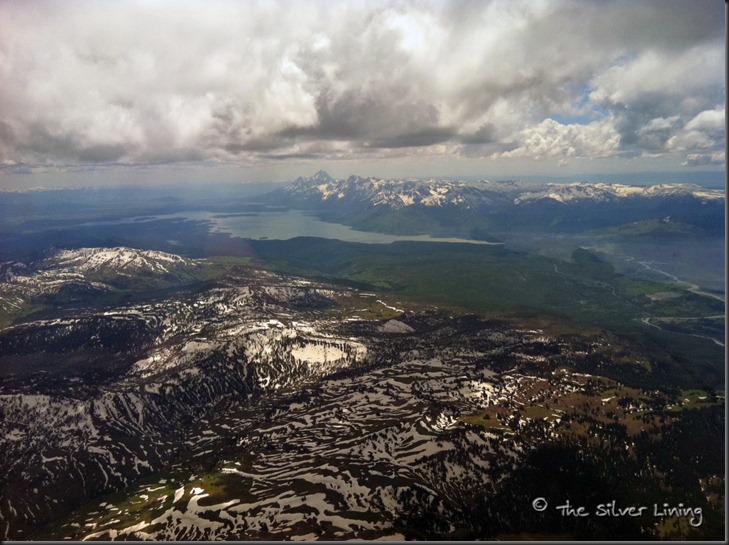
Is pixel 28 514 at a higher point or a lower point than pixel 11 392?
lower

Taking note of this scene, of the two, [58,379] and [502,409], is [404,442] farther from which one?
[58,379]

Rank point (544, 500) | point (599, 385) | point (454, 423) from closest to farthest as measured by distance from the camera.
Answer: point (544, 500) → point (454, 423) → point (599, 385)

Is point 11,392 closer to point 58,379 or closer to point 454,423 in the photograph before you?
point 58,379

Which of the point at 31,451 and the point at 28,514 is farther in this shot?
the point at 31,451

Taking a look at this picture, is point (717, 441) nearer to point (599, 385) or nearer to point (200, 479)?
point (599, 385)

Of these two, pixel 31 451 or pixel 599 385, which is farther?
pixel 599 385

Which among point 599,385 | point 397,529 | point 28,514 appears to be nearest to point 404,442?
point 397,529

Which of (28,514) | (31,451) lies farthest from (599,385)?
(31,451)

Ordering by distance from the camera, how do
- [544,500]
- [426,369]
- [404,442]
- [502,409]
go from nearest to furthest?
[544,500]
[404,442]
[502,409]
[426,369]

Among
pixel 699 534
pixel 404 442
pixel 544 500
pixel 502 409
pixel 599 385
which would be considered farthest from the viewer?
pixel 599 385

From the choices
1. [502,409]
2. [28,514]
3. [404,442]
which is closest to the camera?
[28,514]
